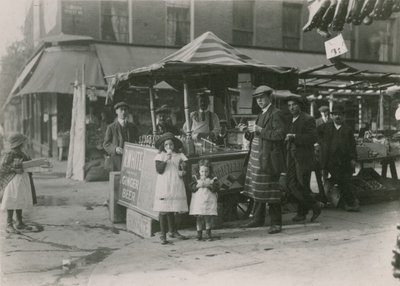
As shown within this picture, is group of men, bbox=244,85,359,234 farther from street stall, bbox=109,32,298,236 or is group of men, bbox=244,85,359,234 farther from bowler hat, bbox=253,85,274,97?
street stall, bbox=109,32,298,236

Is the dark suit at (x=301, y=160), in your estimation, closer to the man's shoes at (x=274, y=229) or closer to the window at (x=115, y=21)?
the man's shoes at (x=274, y=229)

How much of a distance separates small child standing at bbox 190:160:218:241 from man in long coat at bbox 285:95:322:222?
1.52 m

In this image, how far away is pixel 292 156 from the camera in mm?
7395

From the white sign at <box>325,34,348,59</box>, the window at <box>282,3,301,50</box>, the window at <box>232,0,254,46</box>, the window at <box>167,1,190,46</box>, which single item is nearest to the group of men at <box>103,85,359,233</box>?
the white sign at <box>325,34,348,59</box>

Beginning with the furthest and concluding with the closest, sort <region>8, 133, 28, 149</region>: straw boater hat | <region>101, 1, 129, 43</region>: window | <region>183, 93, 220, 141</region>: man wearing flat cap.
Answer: <region>101, 1, 129, 43</region>: window < <region>183, 93, 220, 141</region>: man wearing flat cap < <region>8, 133, 28, 149</region>: straw boater hat

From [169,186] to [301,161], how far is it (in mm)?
2219

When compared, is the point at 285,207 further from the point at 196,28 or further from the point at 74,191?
the point at 196,28

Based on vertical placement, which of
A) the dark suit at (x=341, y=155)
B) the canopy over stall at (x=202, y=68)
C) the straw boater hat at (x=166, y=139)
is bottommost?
Result: the dark suit at (x=341, y=155)

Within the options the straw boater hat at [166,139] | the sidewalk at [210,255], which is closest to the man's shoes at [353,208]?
the sidewalk at [210,255]

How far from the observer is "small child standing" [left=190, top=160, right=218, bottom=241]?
6273 mm

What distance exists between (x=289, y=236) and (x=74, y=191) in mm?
6082

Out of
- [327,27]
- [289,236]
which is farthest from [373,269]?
[327,27]

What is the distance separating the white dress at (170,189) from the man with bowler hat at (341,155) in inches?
122

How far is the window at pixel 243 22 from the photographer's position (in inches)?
754
